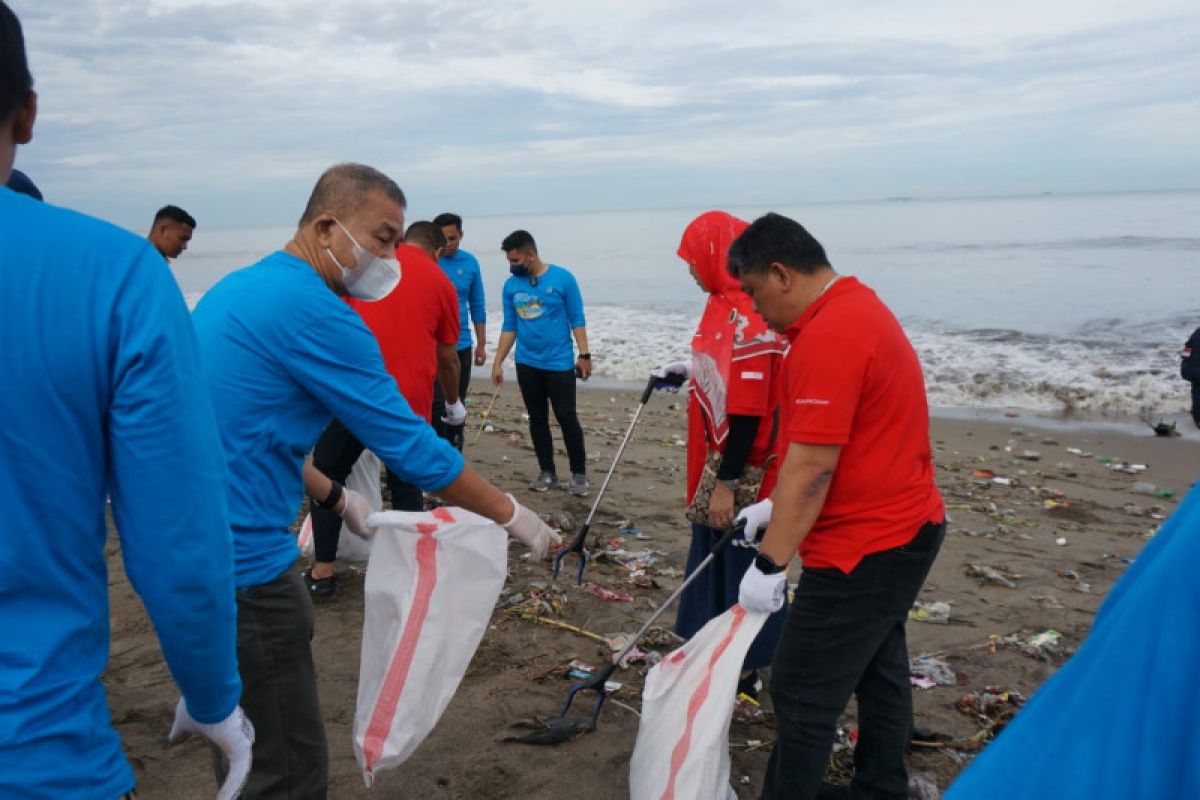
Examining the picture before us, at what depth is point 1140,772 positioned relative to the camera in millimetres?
917

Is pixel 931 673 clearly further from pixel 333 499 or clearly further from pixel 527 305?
pixel 527 305

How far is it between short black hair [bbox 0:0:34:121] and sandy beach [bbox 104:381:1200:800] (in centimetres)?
273

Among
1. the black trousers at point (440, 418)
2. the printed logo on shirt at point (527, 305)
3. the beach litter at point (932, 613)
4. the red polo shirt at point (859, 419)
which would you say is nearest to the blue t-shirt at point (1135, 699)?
the red polo shirt at point (859, 419)

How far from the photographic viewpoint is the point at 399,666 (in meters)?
2.96

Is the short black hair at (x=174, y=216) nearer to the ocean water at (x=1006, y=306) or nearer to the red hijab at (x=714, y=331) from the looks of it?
the red hijab at (x=714, y=331)

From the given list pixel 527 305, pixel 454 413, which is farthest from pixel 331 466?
pixel 527 305

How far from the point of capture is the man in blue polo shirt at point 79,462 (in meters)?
1.21

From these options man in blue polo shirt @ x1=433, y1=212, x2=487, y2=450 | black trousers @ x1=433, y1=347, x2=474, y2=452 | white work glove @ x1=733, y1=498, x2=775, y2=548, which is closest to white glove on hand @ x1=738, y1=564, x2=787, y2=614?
white work glove @ x1=733, y1=498, x2=775, y2=548

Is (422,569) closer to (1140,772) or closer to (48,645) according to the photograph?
(48,645)

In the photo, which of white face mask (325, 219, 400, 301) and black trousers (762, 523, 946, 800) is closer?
white face mask (325, 219, 400, 301)

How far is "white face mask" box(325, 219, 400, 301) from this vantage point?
8.17 ft

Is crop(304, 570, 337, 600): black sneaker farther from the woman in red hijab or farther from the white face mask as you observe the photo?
the white face mask

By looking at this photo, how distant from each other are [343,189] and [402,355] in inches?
107

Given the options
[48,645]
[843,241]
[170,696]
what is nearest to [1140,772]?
[48,645]
